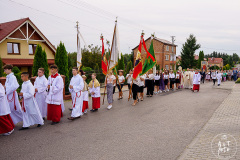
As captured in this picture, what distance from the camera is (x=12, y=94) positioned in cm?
673

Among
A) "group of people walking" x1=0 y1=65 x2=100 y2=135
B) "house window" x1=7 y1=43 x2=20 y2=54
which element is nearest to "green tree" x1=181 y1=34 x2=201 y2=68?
"house window" x1=7 y1=43 x2=20 y2=54

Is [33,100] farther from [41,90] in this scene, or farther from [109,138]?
[109,138]

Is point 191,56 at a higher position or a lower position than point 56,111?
higher

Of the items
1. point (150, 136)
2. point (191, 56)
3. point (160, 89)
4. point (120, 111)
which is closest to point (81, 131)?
point (150, 136)

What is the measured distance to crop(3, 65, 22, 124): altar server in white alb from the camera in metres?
6.44

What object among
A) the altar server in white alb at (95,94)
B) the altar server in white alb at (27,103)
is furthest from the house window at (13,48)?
the altar server in white alb at (27,103)

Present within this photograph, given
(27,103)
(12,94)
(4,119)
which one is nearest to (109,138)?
(27,103)

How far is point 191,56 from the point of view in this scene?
56.6 meters

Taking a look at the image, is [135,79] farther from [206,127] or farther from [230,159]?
[230,159]

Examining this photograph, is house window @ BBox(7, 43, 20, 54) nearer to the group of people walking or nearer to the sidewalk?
the group of people walking

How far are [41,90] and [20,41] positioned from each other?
19.2 meters

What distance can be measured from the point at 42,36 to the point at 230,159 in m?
25.1

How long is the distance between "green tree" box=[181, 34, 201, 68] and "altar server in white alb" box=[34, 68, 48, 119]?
53.0 m

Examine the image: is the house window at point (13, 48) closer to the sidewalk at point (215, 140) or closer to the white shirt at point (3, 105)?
the white shirt at point (3, 105)
